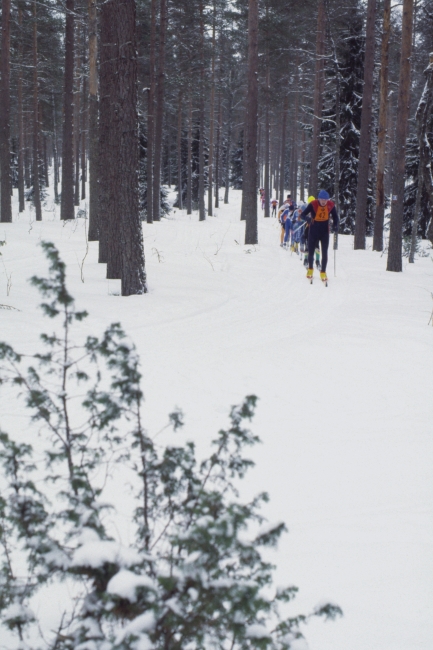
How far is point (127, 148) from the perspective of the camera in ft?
26.5

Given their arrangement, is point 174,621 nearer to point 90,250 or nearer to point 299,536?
point 299,536

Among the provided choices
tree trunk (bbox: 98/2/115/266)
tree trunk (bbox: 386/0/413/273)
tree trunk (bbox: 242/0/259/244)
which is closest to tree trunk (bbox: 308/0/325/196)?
tree trunk (bbox: 242/0/259/244)

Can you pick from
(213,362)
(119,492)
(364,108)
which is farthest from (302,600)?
(364,108)

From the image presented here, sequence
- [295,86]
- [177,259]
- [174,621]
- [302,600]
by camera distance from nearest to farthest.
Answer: [174,621] < [302,600] < [177,259] < [295,86]

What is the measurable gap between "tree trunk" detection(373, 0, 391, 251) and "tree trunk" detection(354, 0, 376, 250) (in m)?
0.37

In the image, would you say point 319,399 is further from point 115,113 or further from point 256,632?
point 115,113

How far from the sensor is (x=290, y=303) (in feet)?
30.1

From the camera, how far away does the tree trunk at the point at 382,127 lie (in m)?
15.8

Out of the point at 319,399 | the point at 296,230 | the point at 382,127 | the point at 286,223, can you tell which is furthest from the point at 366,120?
the point at 319,399

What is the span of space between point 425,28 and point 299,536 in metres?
21.1

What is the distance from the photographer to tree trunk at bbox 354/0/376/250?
51.1ft

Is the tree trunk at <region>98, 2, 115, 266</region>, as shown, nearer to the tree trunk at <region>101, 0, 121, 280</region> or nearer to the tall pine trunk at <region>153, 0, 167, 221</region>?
the tree trunk at <region>101, 0, 121, 280</region>

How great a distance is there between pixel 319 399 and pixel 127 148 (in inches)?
206

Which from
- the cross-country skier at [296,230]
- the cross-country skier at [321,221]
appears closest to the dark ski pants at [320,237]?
the cross-country skier at [321,221]
